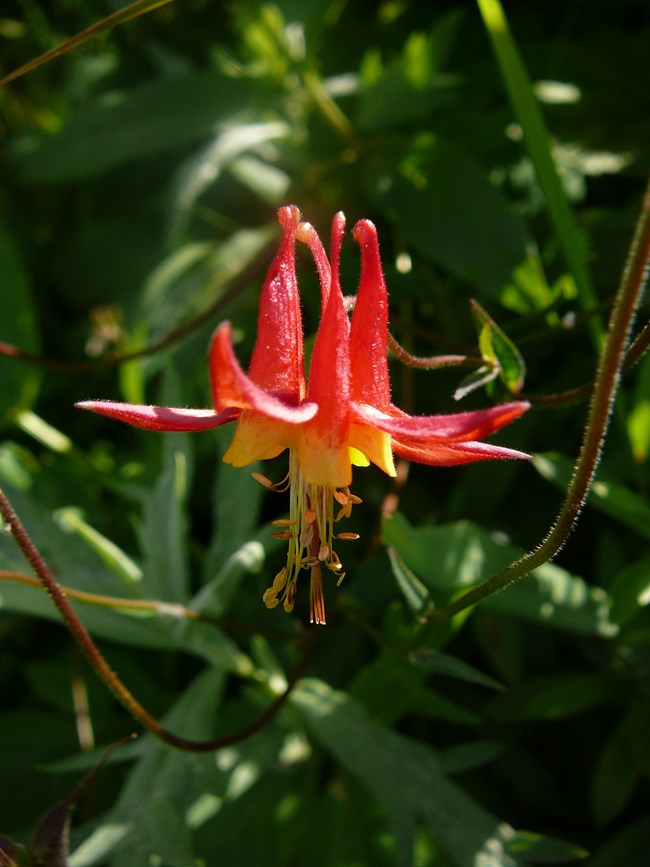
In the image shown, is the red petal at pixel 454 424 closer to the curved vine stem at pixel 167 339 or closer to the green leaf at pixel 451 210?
the green leaf at pixel 451 210

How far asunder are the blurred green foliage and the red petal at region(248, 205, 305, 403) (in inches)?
11.2

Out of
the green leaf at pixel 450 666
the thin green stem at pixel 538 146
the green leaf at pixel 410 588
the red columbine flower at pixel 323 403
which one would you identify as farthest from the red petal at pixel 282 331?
the thin green stem at pixel 538 146

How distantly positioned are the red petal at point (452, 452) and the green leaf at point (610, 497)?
407 millimetres

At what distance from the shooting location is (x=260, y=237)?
214cm

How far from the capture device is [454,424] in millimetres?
897

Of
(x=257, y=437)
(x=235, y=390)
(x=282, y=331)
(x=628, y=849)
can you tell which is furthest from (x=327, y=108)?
(x=628, y=849)

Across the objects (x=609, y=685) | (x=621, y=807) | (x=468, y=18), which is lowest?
(x=621, y=807)

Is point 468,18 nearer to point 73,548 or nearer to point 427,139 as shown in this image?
point 427,139

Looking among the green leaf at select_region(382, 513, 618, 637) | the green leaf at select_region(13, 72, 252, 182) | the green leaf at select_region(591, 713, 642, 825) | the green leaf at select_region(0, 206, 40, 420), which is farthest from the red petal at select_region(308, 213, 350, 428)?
the green leaf at select_region(0, 206, 40, 420)

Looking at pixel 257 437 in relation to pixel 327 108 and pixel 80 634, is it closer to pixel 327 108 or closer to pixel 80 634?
pixel 80 634

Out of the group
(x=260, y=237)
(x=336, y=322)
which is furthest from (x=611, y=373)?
(x=260, y=237)

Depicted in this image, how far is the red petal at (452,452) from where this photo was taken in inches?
40.4

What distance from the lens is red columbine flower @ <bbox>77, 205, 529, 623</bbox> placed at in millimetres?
1030

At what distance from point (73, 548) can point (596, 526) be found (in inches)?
40.9
